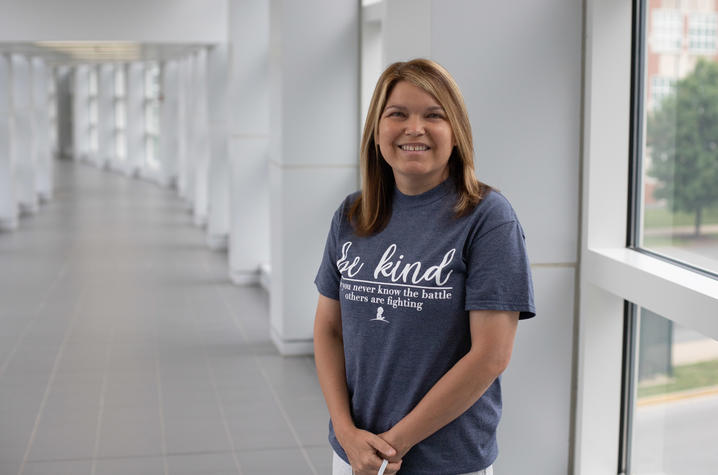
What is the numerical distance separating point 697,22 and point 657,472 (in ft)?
5.83

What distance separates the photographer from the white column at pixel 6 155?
48.5 ft

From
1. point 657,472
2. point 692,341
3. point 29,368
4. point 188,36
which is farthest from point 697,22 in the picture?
point 188,36

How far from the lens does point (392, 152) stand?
2.25 metres

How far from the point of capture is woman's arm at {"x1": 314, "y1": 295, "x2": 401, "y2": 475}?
2252 millimetres

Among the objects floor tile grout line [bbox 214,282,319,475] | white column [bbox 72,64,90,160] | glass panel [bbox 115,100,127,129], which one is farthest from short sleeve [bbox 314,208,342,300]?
white column [bbox 72,64,90,160]

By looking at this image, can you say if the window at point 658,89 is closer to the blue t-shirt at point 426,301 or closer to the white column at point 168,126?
the blue t-shirt at point 426,301

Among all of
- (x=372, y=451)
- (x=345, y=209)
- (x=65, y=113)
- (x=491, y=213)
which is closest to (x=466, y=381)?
(x=372, y=451)

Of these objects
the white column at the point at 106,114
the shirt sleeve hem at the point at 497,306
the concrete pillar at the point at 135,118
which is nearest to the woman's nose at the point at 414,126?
the shirt sleeve hem at the point at 497,306

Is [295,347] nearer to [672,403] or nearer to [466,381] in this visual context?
[672,403]

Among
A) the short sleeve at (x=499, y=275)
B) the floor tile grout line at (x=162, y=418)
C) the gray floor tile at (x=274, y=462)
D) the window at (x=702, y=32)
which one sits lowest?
the gray floor tile at (x=274, y=462)

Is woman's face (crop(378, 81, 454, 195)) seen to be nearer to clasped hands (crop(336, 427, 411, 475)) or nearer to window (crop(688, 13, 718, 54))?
clasped hands (crop(336, 427, 411, 475))

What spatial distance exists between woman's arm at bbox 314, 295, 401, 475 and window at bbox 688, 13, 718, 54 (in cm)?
168

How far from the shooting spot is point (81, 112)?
31469mm

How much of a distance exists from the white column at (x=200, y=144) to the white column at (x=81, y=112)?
16060 millimetres
